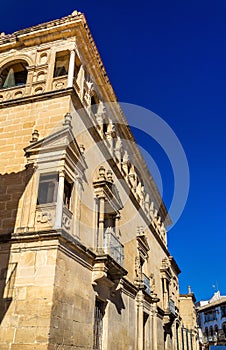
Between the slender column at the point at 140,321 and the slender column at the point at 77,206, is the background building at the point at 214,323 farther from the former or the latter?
the slender column at the point at 77,206

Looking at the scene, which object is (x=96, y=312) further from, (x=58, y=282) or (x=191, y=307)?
(x=191, y=307)

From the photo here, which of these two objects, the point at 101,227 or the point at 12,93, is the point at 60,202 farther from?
the point at 12,93

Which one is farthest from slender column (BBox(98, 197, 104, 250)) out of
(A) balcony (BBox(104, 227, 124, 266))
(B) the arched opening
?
(B) the arched opening

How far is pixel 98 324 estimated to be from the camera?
9023 millimetres

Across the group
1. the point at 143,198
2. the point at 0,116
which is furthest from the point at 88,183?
the point at 143,198

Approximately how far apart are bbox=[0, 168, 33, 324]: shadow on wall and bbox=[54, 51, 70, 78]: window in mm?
3961

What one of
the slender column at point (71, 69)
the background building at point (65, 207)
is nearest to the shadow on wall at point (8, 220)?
the background building at point (65, 207)

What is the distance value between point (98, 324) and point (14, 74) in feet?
26.0

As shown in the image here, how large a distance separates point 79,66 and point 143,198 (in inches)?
304

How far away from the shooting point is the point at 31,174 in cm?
829

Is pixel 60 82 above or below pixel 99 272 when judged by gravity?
above

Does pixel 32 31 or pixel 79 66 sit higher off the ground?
pixel 32 31

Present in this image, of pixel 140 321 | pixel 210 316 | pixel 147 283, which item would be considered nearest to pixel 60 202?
pixel 140 321

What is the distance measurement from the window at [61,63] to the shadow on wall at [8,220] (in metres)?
3.96
